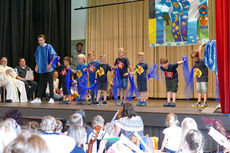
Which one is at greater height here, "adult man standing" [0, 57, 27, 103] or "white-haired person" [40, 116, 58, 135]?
"adult man standing" [0, 57, 27, 103]

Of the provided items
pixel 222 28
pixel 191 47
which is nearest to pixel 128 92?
pixel 222 28

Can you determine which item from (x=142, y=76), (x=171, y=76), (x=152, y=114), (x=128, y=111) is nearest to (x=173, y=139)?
(x=128, y=111)

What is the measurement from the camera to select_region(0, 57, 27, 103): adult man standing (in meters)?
6.84

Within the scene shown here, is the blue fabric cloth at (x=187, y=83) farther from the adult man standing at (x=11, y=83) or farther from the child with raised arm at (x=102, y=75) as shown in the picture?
the adult man standing at (x=11, y=83)

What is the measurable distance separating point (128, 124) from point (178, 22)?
157 inches

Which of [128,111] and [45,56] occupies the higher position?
[45,56]

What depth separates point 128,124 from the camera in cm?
292

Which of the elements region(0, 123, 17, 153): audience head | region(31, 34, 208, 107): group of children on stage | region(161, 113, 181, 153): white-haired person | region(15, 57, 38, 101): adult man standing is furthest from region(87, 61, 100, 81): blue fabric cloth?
region(0, 123, 17, 153): audience head

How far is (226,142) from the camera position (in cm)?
191

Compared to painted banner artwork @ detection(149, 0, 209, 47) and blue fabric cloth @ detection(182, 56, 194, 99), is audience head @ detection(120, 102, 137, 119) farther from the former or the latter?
painted banner artwork @ detection(149, 0, 209, 47)

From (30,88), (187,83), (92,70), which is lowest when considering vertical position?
(30,88)

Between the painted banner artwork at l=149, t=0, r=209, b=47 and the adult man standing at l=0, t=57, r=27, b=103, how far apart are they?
140 inches

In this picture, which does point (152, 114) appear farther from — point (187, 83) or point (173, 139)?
point (173, 139)

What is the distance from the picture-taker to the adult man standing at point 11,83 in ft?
22.4
